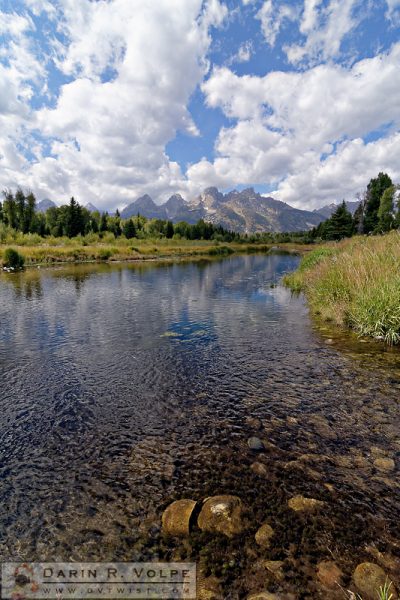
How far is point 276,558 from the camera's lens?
3.53 meters

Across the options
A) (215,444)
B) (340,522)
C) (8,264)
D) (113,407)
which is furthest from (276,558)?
(8,264)

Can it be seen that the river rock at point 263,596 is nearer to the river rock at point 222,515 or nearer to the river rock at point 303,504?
the river rock at point 222,515

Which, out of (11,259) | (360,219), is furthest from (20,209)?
(360,219)

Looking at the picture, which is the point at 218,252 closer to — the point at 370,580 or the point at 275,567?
the point at 275,567

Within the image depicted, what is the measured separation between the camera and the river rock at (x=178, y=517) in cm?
394

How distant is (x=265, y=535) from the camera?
3.82 meters

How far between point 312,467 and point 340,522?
103 centimetres

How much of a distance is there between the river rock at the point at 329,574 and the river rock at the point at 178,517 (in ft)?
5.43

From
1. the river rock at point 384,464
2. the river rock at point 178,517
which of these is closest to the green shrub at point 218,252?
the river rock at point 384,464

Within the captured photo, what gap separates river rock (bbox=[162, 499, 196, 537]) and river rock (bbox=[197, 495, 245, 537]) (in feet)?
0.58

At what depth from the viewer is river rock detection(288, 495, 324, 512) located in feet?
13.8

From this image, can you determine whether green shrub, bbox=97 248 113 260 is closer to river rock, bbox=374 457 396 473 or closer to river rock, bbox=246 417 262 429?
river rock, bbox=246 417 262 429

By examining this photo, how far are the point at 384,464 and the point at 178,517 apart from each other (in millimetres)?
3586

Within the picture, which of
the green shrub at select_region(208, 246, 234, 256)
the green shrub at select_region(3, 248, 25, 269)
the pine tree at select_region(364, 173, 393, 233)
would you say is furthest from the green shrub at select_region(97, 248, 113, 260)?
the pine tree at select_region(364, 173, 393, 233)
